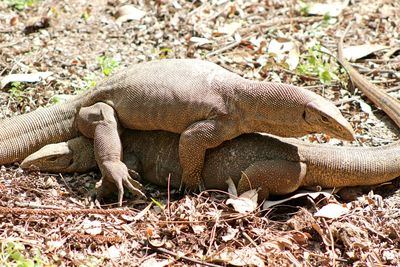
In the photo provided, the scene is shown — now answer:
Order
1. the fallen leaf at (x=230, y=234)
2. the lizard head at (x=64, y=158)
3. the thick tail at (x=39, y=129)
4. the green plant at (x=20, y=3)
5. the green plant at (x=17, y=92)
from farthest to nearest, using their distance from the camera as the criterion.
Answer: the green plant at (x=20, y=3)
the green plant at (x=17, y=92)
the thick tail at (x=39, y=129)
the lizard head at (x=64, y=158)
the fallen leaf at (x=230, y=234)

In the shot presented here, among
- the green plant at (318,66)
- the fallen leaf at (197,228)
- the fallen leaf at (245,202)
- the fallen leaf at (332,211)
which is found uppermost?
the green plant at (318,66)

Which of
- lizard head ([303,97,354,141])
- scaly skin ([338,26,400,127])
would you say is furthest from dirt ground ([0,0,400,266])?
lizard head ([303,97,354,141])

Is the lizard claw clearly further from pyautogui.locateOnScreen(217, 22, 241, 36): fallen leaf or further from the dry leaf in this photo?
pyautogui.locateOnScreen(217, 22, 241, 36): fallen leaf

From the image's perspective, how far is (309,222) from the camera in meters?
5.95

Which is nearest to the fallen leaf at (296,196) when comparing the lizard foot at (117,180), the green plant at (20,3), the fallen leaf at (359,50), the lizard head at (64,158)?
the lizard foot at (117,180)

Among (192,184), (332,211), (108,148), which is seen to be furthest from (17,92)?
(332,211)

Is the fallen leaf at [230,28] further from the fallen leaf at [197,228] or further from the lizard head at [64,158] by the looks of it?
the fallen leaf at [197,228]

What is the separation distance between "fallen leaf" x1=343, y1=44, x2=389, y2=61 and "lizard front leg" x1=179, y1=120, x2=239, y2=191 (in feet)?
9.41

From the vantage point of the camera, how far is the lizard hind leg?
243 inches

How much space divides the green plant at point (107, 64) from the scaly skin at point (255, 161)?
1477 mm

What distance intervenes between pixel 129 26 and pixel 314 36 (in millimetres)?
2444

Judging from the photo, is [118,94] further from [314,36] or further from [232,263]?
[314,36]

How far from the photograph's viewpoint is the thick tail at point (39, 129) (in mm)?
6805

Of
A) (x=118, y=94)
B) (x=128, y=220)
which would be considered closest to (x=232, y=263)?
(x=128, y=220)
